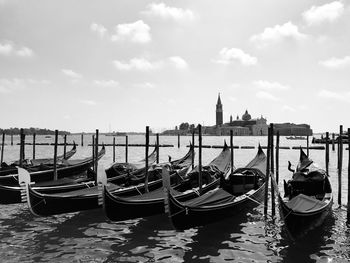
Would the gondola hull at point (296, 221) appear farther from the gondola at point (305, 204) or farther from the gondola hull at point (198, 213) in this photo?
the gondola hull at point (198, 213)

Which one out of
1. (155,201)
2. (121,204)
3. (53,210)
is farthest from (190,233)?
(53,210)

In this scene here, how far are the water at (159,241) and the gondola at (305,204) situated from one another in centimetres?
45

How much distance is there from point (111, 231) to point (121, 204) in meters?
0.86

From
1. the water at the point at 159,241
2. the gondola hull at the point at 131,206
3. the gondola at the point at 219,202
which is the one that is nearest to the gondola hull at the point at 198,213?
the gondola at the point at 219,202

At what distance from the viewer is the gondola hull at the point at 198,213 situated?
853 cm

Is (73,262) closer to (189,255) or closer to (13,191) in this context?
(189,255)

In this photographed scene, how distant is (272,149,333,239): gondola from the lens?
8.18m

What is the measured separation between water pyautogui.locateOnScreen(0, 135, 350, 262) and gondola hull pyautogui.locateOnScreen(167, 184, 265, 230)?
1.39 ft

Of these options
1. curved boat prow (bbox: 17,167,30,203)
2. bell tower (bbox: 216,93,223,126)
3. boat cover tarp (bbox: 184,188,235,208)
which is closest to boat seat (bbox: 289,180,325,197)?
boat cover tarp (bbox: 184,188,235,208)

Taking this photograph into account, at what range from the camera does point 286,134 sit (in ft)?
594

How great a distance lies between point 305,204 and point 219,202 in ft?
7.44

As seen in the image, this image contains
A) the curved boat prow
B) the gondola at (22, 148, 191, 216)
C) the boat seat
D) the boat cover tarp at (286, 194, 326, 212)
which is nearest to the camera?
the boat cover tarp at (286, 194, 326, 212)

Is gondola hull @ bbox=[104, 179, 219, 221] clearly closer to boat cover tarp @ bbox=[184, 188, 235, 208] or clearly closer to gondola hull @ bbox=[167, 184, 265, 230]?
boat cover tarp @ bbox=[184, 188, 235, 208]

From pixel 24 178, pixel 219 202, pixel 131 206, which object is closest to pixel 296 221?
pixel 219 202
